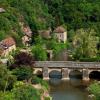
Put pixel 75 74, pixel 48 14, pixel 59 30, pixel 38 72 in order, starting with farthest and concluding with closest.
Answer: pixel 48 14 → pixel 59 30 → pixel 75 74 → pixel 38 72

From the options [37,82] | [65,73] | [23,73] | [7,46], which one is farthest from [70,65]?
[7,46]

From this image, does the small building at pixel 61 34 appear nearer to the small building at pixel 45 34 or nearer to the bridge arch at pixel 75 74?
the small building at pixel 45 34

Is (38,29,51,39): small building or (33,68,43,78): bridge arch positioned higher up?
(38,29,51,39): small building

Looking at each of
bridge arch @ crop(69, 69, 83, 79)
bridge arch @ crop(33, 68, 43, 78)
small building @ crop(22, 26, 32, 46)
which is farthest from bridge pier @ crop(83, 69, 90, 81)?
small building @ crop(22, 26, 32, 46)

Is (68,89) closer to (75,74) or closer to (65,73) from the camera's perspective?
(65,73)

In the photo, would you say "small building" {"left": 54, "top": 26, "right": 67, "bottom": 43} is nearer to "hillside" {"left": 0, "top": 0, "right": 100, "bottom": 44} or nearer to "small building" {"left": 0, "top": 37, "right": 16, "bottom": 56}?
"hillside" {"left": 0, "top": 0, "right": 100, "bottom": 44}

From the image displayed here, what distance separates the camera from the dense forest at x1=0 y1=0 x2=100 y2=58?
99938mm

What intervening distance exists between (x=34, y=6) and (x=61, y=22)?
6330 millimetres

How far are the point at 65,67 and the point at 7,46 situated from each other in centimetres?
1253

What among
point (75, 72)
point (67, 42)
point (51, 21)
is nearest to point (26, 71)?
point (75, 72)

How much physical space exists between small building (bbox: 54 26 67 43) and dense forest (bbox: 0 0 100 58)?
121 cm

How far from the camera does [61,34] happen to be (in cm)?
10812

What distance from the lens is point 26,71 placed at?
66.0m

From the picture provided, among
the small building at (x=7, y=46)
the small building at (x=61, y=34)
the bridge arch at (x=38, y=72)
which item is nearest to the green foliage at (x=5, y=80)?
the bridge arch at (x=38, y=72)
